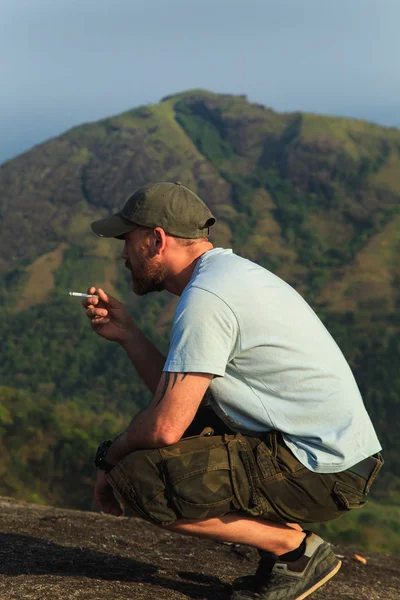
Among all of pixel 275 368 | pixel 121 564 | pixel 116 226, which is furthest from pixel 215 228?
pixel 275 368

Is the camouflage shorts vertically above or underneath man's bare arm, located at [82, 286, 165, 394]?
underneath

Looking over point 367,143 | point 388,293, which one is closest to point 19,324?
point 388,293

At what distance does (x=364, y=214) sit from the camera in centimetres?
11262

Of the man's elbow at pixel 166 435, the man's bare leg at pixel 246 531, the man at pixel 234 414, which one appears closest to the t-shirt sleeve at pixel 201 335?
the man at pixel 234 414

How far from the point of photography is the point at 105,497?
14.0ft

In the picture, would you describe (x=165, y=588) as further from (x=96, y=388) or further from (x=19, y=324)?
(x=19, y=324)

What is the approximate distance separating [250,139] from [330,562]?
148 metres

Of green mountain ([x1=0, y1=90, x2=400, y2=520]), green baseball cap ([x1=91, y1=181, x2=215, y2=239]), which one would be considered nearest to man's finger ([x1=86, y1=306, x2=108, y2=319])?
green baseball cap ([x1=91, y1=181, x2=215, y2=239])

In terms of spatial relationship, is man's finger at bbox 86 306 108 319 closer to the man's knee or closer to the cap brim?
the cap brim

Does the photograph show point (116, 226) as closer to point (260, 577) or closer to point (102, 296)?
point (102, 296)

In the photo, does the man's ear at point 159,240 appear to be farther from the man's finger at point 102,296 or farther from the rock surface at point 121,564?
the rock surface at point 121,564

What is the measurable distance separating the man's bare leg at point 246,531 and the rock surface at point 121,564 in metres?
0.49

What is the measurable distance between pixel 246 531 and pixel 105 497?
0.73m

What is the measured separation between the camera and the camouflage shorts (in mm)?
3906
